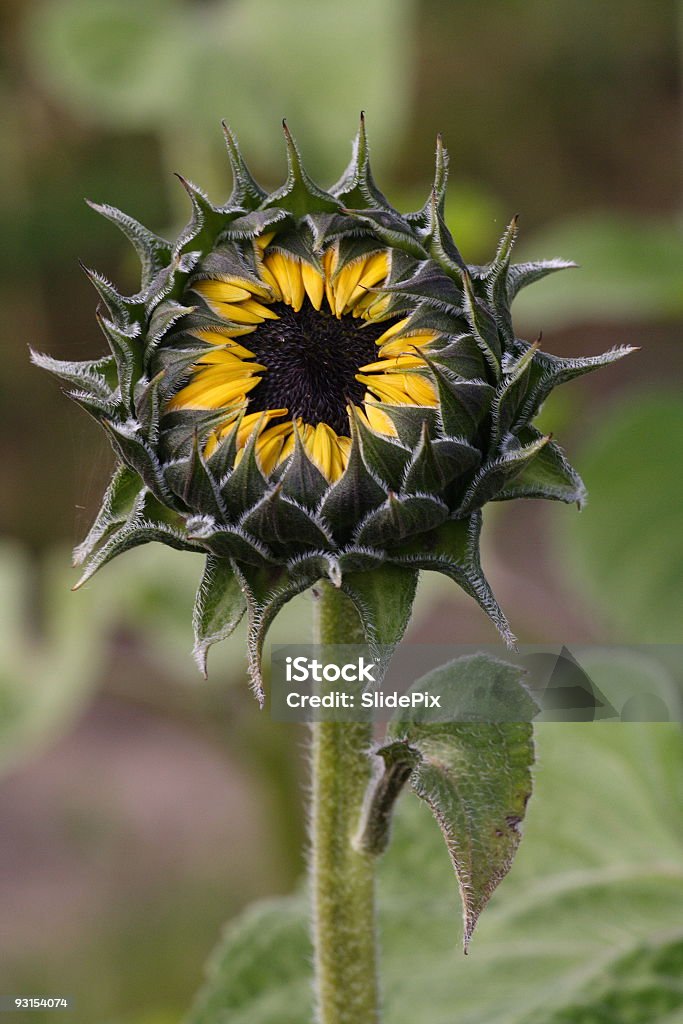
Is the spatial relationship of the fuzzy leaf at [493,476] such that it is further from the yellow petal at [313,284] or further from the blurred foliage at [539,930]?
the blurred foliage at [539,930]

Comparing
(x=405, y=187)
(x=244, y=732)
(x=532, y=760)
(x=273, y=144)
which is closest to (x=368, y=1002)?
(x=532, y=760)

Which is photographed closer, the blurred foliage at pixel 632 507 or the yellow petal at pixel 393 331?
the yellow petal at pixel 393 331

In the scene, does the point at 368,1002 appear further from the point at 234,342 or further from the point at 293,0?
the point at 293,0

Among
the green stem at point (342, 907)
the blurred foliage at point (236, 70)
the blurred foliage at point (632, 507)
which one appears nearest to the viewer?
the green stem at point (342, 907)

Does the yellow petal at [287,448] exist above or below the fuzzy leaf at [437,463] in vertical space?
above

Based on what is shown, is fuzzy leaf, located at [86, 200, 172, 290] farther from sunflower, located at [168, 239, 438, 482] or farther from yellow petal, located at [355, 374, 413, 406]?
yellow petal, located at [355, 374, 413, 406]

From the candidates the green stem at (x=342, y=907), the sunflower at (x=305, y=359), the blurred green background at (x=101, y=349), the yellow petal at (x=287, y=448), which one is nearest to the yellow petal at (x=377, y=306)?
the sunflower at (x=305, y=359)

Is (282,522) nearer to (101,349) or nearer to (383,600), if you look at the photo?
(383,600)
